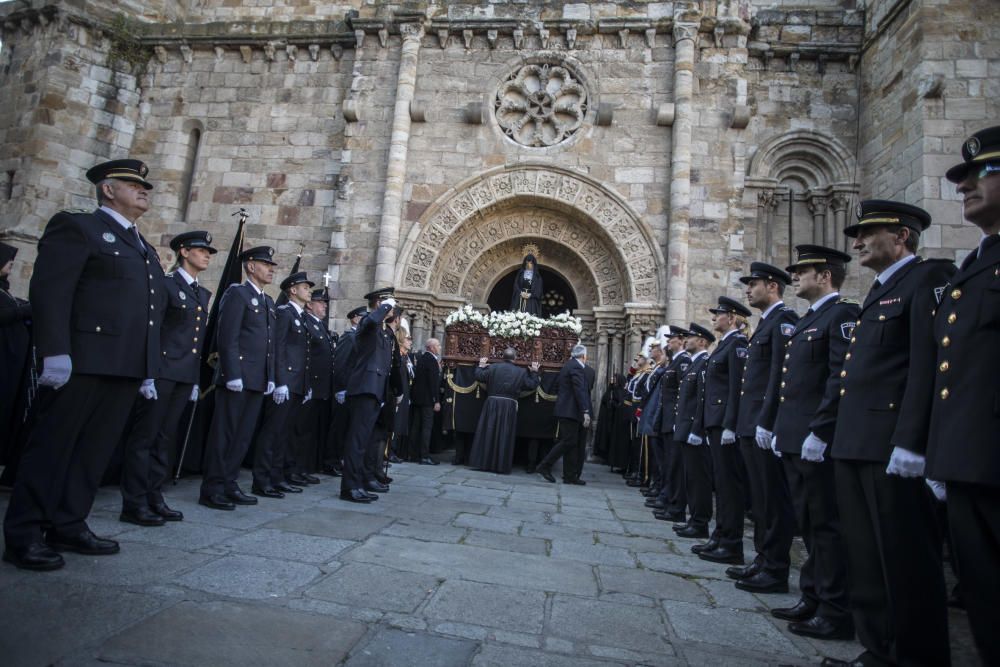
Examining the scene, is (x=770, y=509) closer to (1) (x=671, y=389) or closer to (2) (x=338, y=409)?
(1) (x=671, y=389)

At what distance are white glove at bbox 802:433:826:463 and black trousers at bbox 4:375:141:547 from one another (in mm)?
3985

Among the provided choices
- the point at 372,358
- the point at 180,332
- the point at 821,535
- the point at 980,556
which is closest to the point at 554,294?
the point at 372,358

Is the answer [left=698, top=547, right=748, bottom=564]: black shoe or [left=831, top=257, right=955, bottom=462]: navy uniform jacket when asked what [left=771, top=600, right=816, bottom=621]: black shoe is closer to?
[left=831, top=257, right=955, bottom=462]: navy uniform jacket

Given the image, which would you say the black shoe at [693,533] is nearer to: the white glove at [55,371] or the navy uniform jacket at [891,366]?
the navy uniform jacket at [891,366]

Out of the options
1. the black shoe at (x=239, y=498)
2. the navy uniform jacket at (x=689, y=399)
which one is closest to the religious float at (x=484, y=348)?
the navy uniform jacket at (x=689, y=399)

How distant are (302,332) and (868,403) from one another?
5241 millimetres

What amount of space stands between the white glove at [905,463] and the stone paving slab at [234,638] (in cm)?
233

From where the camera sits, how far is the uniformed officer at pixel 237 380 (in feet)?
16.9

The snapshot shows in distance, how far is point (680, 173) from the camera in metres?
Answer: 11.6

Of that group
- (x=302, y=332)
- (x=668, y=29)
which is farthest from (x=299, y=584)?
(x=668, y=29)

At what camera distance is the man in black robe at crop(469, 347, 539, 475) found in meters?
9.72

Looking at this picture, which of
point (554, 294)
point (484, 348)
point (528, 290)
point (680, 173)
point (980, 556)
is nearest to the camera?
point (980, 556)

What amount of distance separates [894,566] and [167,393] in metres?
4.87

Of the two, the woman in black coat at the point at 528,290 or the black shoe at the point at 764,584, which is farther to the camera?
the woman in black coat at the point at 528,290
